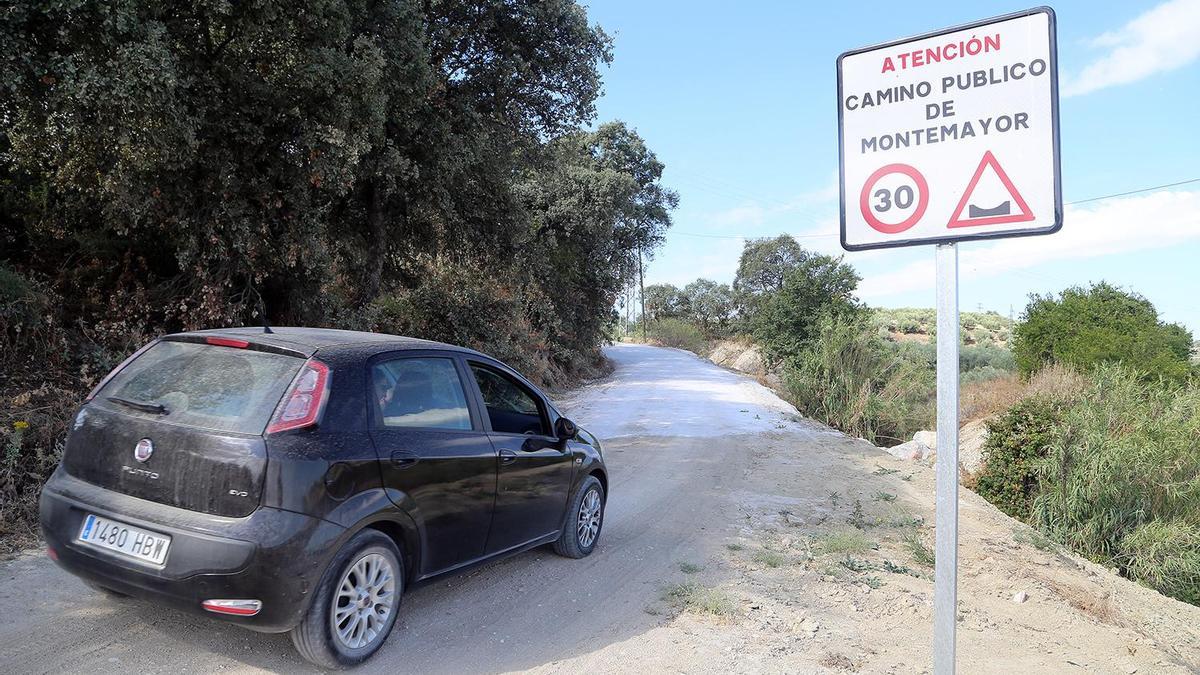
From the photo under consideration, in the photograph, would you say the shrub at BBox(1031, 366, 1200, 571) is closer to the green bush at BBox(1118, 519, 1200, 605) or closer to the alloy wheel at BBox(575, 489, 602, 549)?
the green bush at BBox(1118, 519, 1200, 605)

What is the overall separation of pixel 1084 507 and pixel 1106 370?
4.21m

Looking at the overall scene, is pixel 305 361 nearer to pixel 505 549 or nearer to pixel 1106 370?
pixel 505 549

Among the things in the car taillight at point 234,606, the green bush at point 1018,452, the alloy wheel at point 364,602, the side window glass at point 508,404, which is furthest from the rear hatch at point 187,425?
the green bush at point 1018,452

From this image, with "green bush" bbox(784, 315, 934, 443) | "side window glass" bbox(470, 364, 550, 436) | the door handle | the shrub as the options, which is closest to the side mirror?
"side window glass" bbox(470, 364, 550, 436)

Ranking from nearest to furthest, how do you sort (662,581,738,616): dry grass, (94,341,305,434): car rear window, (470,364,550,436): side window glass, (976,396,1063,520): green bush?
(94,341,305,434): car rear window
(662,581,738,616): dry grass
(470,364,550,436): side window glass
(976,396,1063,520): green bush

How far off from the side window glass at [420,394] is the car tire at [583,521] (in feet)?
4.64

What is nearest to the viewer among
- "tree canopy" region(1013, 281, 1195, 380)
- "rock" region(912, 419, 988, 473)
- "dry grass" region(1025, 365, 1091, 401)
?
"dry grass" region(1025, 365, 1091, 401)

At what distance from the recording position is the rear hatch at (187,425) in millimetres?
3234

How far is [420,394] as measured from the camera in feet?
13.5

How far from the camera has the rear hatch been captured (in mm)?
3234

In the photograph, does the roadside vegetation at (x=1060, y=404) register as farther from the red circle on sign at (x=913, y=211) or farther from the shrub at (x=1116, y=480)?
the red circle on sign at (x=913, y=211)

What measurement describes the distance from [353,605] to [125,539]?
1084 mm

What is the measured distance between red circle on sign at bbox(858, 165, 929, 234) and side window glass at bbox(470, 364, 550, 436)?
2.69 meters

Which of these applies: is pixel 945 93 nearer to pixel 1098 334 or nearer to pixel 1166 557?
pixel 1166 557
